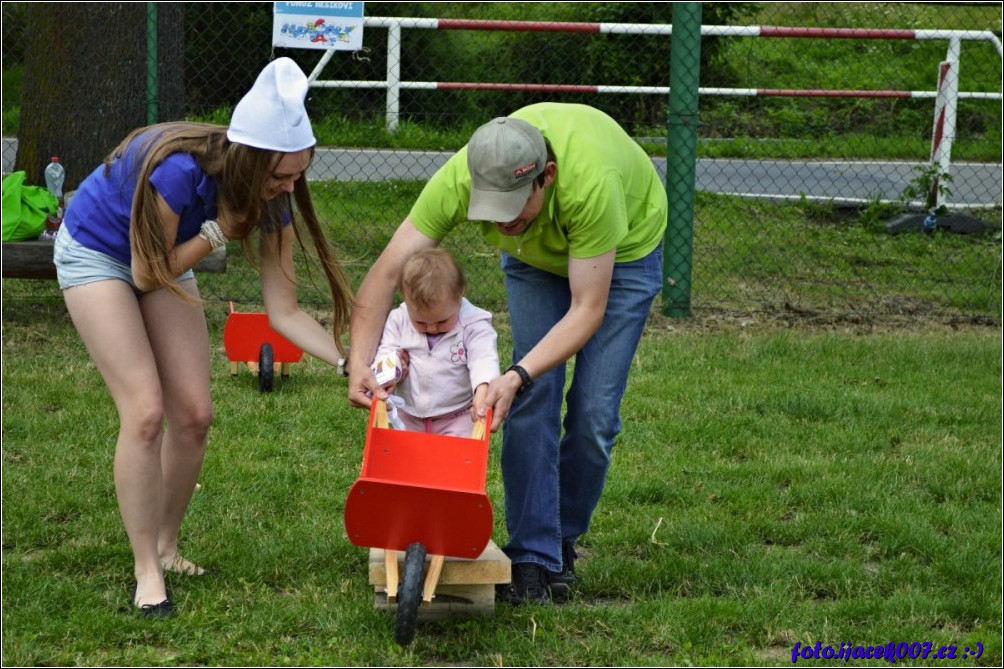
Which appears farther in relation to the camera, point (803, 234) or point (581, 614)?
point (803, 234)

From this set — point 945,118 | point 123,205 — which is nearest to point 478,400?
point 123,205

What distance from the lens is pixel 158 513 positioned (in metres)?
3.65

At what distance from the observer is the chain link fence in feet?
27.5

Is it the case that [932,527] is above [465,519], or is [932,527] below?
below

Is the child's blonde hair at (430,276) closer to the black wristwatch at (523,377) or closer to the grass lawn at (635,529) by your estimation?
the black wristwatch at (523,377)

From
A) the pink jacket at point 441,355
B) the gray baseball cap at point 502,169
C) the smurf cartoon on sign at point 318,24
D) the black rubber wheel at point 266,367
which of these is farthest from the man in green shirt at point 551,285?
the smurf cartoon on sign at point 318,24

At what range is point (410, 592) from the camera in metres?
3.31

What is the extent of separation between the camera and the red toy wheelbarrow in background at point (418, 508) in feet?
10.8

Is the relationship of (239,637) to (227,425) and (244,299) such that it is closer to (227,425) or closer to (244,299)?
(227,425)

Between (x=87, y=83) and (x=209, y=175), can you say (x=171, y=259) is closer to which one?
(x=209, y=175)

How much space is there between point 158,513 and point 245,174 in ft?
3.44

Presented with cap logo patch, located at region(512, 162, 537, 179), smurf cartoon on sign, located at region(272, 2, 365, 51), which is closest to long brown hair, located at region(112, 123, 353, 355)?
cap logo patch, located at region(512, 162, 537, 179)

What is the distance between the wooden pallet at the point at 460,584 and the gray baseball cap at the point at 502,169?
3.20 ft

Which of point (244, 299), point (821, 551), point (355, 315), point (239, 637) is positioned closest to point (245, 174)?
point (355, 315)
